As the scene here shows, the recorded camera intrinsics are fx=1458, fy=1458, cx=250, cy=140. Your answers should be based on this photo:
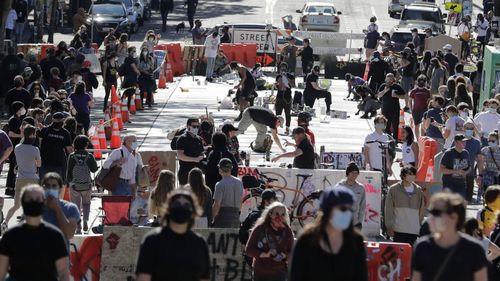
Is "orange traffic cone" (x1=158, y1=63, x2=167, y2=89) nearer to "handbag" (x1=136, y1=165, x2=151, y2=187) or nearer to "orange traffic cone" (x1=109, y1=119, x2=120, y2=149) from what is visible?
"orange traffic cone" (x1=109, y1=119, x2=120, y2=149)

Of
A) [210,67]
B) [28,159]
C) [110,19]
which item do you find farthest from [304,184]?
[110,19]

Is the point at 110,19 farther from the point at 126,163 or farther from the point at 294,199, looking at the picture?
the point at 126,163

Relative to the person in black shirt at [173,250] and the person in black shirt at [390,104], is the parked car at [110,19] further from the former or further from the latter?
the person in black shirt at [173,250]

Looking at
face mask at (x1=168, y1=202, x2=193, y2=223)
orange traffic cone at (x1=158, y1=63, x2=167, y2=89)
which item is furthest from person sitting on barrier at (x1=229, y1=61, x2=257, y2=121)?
face mask at (x1=168, y1=202, x2=193, y2=223)

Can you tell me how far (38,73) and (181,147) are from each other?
31.8 ft

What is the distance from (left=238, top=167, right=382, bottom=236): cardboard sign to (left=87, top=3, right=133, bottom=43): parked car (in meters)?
31.3

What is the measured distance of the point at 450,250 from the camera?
29.8 ft

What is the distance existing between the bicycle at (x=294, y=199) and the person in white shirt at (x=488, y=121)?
4419mm

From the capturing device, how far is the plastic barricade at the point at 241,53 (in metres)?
42.7

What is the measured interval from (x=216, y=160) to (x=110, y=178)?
1.51 metres

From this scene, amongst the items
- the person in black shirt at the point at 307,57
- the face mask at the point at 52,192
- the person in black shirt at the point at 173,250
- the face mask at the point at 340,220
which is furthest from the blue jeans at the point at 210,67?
the face mask at the point at 340,220

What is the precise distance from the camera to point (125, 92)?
31.0m

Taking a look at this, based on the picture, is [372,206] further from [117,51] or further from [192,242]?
[117,51]

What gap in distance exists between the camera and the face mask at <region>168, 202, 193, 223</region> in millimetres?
9188
